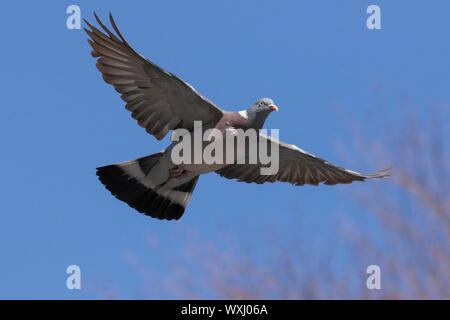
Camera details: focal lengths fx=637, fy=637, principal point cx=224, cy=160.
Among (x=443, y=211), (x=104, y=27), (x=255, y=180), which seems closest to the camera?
(x=104, y=27)

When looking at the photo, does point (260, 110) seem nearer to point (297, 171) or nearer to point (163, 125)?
point (163, 125)

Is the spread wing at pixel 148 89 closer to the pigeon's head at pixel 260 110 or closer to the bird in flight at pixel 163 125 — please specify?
the bird in flight at pixel 163 125

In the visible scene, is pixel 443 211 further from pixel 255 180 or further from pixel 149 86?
pixel 149 86

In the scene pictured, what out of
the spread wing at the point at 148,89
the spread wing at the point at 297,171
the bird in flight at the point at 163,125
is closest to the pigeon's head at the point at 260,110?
the bird in flight at the point at 163,125

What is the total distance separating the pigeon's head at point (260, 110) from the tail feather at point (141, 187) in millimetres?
986

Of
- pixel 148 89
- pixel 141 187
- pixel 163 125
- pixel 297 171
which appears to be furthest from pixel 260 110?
pixel 141 187

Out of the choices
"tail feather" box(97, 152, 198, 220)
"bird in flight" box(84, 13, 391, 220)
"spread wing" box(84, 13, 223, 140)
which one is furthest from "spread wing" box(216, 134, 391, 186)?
"spread wing" box(84, 13, 223, 140)

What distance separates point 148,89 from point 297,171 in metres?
2.21

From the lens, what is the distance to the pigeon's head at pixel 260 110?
6.30 m

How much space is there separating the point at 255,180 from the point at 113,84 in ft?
7.08
